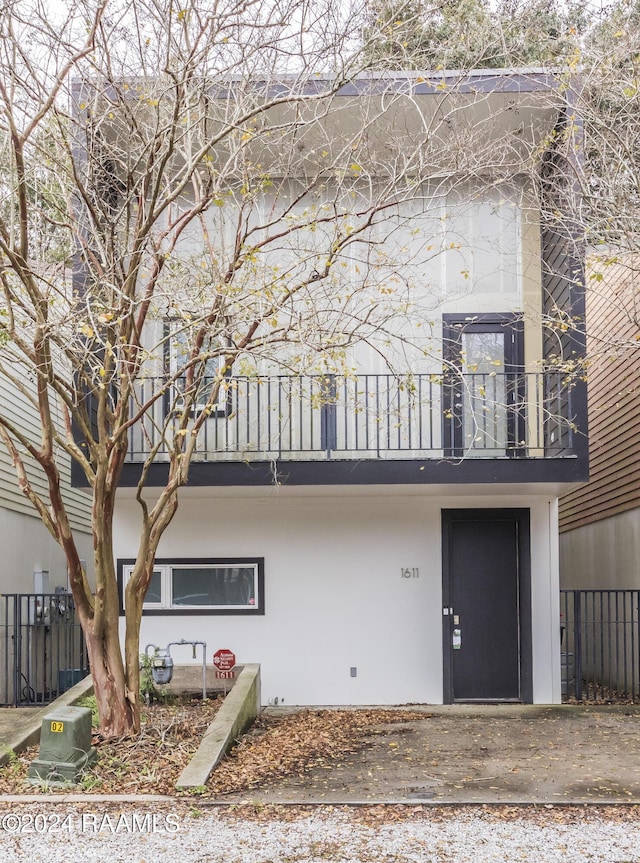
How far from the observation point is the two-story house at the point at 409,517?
10953 mm

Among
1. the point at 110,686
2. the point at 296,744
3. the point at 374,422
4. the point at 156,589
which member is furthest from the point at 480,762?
the point at 156,589

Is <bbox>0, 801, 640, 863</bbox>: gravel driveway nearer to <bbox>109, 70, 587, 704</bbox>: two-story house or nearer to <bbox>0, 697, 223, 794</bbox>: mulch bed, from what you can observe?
<bbox>0, 697, 223, 794</bbox>: mulch bed

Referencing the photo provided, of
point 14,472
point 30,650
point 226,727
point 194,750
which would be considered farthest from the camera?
point 14,472

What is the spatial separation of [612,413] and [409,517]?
15.5 feet

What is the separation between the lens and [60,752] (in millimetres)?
7086

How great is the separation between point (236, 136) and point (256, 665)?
5.96 metres

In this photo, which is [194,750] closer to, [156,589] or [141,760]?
[141,760]

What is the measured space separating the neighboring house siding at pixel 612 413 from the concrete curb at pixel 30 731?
792cm

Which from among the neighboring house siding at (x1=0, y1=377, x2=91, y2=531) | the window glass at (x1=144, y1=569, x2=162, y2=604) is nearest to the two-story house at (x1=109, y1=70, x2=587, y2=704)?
the window glass at (x1=144, y1=569, x2=162, y2=604)

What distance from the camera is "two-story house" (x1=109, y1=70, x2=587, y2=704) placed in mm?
10953

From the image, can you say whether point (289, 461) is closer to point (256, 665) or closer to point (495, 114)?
point (256, 665)

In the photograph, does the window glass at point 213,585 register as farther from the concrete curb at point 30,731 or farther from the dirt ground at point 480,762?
the concrete curb at point 30,731

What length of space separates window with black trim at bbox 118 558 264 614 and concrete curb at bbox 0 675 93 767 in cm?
180

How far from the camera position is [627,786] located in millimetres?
6957
